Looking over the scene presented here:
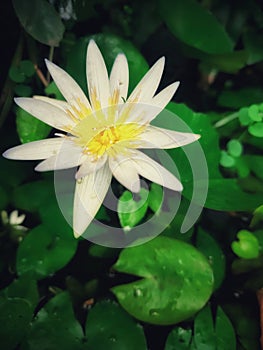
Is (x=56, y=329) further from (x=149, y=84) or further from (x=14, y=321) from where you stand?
(x=149, y=84)

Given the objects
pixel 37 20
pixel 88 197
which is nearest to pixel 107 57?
pixel 37 20

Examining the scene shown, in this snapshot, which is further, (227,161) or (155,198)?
(227,161)

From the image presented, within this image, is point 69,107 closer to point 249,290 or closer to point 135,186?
point 135,186

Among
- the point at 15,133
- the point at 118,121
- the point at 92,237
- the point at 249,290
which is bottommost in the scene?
the point at 249,290

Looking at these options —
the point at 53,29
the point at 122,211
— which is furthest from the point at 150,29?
the point at 122,211

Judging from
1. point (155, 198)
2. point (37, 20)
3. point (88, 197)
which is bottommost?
point (155, 198)

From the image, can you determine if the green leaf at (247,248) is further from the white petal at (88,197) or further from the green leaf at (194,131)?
the white petal at (88,197)
